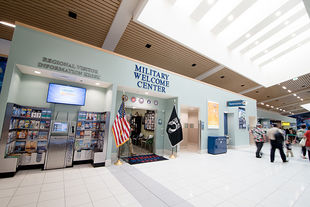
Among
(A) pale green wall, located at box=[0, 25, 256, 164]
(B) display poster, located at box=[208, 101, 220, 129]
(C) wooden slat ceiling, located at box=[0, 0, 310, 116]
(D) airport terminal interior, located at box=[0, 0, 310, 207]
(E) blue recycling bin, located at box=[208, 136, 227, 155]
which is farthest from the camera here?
(B) display poster, located at box=[208, 101, 220, 129]

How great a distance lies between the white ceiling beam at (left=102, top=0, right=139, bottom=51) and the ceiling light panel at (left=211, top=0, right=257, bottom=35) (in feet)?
13.7

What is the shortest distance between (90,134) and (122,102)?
5.11 ft

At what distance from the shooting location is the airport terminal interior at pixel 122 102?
9.61 feet

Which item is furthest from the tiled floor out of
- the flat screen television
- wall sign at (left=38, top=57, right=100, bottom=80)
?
wall sign at (left=38, top=57, right=100, bottom=80)

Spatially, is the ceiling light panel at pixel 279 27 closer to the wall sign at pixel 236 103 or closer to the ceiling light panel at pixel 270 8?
the ceiling light panel at pixel 270 8

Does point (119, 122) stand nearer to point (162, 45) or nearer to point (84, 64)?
point (84, 64)

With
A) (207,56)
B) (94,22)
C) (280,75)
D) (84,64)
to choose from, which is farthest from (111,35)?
(280,75)

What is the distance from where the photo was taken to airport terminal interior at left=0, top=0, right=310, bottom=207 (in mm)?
2930

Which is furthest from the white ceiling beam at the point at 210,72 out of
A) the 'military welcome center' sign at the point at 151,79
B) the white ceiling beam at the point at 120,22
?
the white ceiling beam at the point at 120,22

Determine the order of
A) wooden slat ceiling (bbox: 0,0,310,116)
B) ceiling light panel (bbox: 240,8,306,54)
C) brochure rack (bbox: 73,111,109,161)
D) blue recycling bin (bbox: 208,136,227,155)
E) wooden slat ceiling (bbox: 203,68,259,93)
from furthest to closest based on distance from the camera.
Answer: wooden slat ceiling (bbox: 203,68,259,93) < blue recycling bin (bbox: 208,136,227,155) < ceiling light panel (bbox: 240,8,306,54) < brochure rack (bbox: 73,111,109,161) < wooden slat ceiling (bbox: 0,0,310,116)

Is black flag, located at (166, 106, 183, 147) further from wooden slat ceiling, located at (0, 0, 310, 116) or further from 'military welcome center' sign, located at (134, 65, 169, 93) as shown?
wooden slat ceiling, located at (0, 0, 310, 116)

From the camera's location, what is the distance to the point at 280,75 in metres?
10.4

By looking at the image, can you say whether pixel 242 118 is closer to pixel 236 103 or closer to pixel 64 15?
pixel 236 103

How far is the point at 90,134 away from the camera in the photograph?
184 inches
